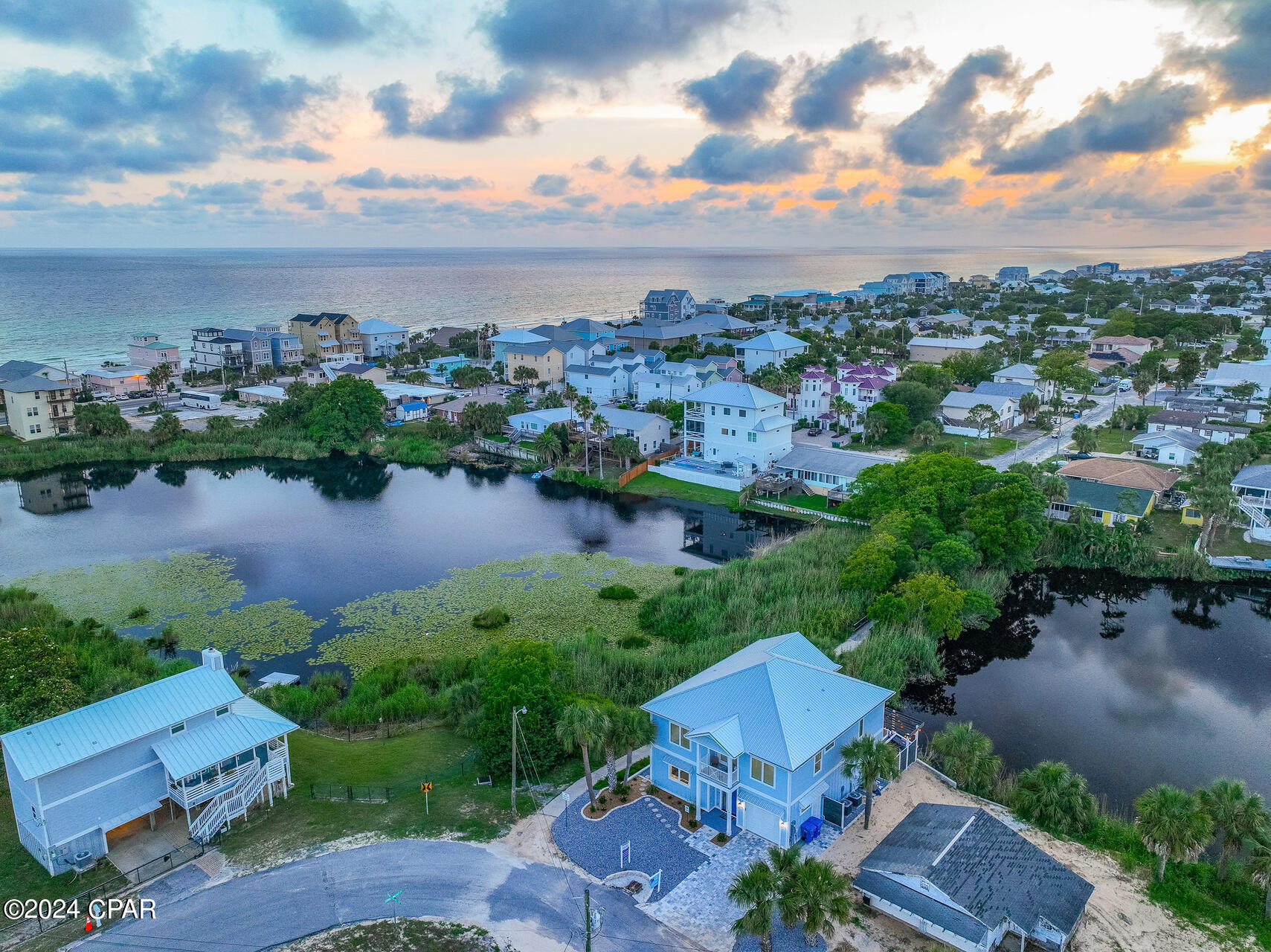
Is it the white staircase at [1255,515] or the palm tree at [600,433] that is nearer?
the white staircase at [1255,515]

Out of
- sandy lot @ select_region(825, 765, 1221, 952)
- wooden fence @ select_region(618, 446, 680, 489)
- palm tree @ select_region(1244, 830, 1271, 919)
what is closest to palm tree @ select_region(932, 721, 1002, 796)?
sandy lot @ select_region(825, 765, 1221, 952)

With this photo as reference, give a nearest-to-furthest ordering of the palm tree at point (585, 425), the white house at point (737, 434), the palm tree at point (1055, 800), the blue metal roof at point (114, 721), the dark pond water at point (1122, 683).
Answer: the blue metal roof at point (114, 721)
the palm tree at point (1055, 800)
the dark pond water at point (1122, 683)
the white house at point (737, 434)
the palm tree at point (585, 425)

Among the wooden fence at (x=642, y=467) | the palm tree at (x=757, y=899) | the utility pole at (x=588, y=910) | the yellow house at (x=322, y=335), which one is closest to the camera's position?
the palm tree at (x=757, y=899)

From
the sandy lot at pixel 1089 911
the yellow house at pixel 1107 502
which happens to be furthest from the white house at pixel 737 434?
the sandy lot at pixel 1089 911

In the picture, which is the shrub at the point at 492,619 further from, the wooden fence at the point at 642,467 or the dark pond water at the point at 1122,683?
the wooden fence at the point at 642,467

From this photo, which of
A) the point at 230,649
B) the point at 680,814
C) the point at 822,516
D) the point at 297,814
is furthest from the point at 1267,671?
the point at 230,649

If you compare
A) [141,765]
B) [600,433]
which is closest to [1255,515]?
[600,433]

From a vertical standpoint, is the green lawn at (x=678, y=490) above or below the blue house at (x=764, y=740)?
below

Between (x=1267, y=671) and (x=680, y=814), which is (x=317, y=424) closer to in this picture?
(x=680, y=814)
